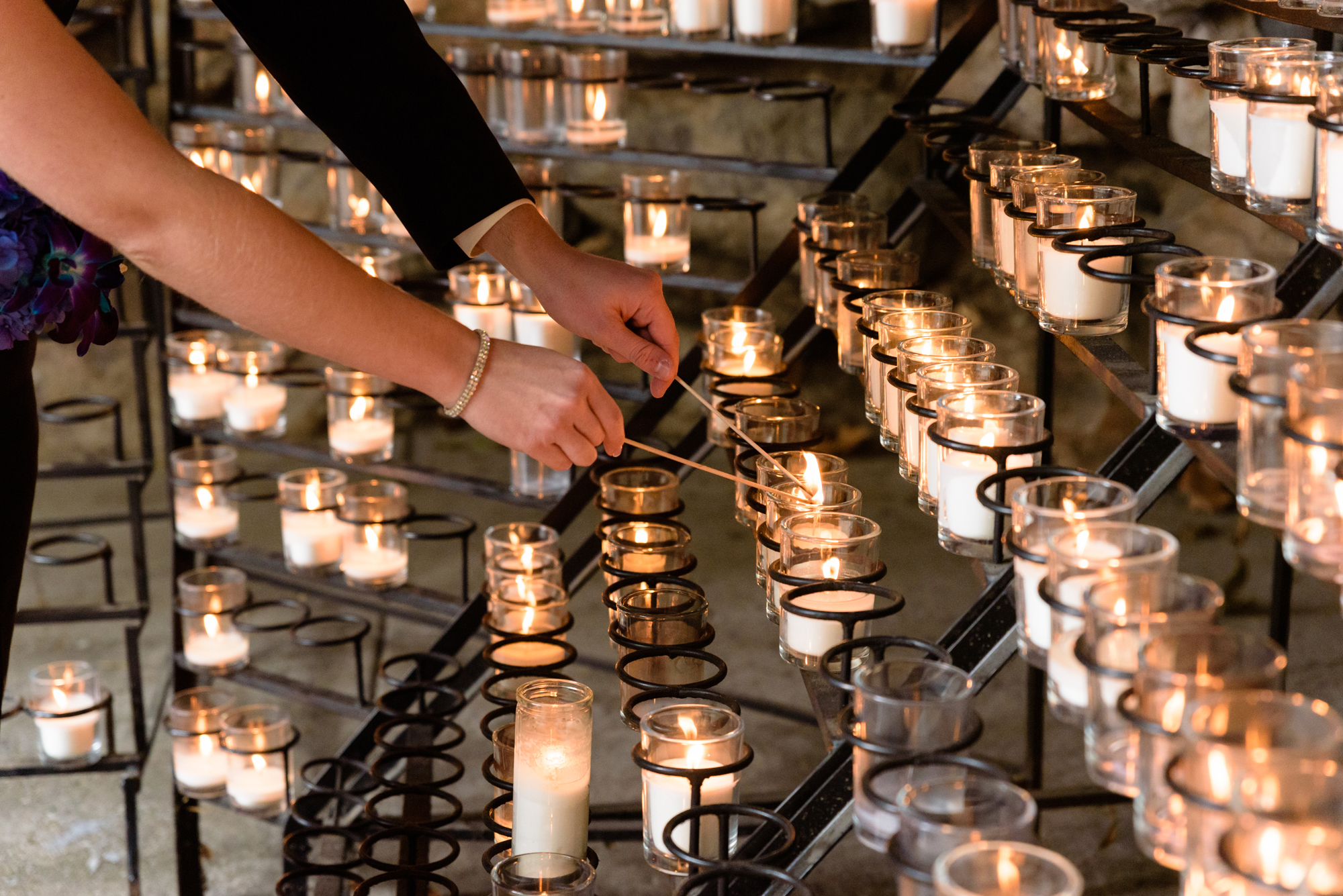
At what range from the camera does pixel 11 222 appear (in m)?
1.39

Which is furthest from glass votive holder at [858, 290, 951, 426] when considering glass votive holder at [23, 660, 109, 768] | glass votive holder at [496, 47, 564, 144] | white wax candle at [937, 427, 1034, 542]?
glass votive holder at [23, 660, 109, 768]

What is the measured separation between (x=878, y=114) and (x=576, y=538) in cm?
144

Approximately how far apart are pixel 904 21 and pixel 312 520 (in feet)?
4.14

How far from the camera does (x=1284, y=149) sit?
1.19 metres

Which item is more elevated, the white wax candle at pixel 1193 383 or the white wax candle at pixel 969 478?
the white wax candle at pixel 1193 383

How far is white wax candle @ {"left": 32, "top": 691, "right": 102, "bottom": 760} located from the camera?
2.55 m

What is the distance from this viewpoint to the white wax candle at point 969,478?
1.26 metres

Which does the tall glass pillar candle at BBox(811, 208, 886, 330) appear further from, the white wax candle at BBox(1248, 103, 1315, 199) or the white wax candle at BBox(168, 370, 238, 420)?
the white wax candle at BBox(168, 370, 238, 420)

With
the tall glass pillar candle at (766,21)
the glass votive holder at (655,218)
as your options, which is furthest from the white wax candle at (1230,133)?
the glass votive holder at (655,218)

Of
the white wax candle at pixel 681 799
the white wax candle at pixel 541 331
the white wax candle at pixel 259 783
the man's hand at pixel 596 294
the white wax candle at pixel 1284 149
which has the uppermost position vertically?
the white wax candle at pixel 1284 149

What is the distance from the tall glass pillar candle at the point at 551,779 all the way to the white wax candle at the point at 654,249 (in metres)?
1.04

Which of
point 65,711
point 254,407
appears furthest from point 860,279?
point 65,711

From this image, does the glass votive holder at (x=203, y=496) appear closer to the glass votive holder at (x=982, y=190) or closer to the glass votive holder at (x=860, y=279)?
the glass votive holder at (x=860, y=279)

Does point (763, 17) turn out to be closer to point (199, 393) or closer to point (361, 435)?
point (361, 435)
